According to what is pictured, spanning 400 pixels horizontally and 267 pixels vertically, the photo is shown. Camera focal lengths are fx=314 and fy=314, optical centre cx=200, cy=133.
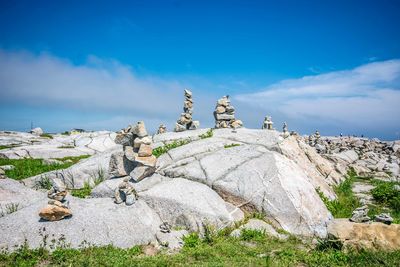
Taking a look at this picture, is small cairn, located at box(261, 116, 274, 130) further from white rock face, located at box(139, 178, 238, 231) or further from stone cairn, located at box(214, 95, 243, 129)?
white rock face, located at box(139, 178, 238, 231)

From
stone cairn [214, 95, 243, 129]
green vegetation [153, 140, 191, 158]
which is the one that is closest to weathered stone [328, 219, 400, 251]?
green vegetation [153, 140, 191, 158]

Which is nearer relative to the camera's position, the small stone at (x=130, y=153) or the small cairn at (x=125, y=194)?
the small cairn at (x=125, y=194)

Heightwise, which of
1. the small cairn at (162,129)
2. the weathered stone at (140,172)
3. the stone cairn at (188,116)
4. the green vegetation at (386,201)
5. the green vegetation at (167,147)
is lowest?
the green vegetation at (386,201)

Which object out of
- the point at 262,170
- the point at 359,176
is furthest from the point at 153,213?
the point at 359,176

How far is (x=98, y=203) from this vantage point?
19.1m

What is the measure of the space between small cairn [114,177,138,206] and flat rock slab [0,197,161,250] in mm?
312

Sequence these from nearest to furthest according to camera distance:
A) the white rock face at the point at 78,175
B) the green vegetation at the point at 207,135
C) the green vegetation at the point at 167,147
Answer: the white rock face at the point at 78,175 → the green vegetation at the point at 167,147 → the green vegetation at the point at 207,135

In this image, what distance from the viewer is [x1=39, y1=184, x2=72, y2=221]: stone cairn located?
1614 cm

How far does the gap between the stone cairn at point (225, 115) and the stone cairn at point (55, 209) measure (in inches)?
871

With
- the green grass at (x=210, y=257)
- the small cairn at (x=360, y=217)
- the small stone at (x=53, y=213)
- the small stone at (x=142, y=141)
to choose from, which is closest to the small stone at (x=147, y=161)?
the small stone at (x=142, y=141)

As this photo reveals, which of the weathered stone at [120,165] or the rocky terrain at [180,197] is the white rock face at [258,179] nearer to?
the rocky terrain at [180,197]

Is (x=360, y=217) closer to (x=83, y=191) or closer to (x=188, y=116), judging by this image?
(x=83, y=191)

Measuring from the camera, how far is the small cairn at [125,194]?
61.9 ft

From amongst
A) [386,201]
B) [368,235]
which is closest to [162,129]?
[386,201]
